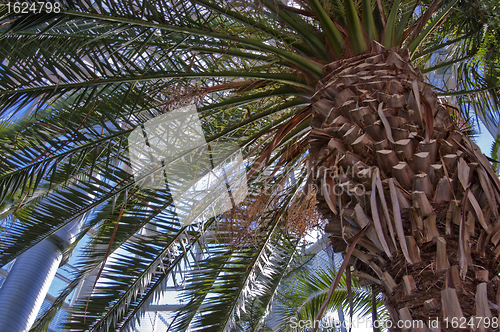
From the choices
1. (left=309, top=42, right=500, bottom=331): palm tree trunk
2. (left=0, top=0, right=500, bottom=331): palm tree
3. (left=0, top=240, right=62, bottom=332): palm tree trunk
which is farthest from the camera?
(left=0, top=240, right=62, bottom=332): palm tree trunk

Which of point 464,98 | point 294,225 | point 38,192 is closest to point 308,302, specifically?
point 294,225

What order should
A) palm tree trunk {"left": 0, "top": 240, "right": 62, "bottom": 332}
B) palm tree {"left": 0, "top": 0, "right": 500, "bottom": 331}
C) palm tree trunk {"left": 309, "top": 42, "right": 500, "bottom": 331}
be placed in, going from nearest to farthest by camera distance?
1. palm tree trunk {"left": 309, "top": 42, "right": 500, "bottom": 331}
2. palm tree {"left": 0, "top": 0, "right": 500, "bottom": 331}
3. palm tree trunk {"left": 0, "top": 240, "right": 62, "bottom": 332}

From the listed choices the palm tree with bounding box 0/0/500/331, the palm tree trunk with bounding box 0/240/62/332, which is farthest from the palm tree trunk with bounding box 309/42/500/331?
the palm tree trunk with bounding box 0/240/62/332

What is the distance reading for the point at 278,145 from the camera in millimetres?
3162

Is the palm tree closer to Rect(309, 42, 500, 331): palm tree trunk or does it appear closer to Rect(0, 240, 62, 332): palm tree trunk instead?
Rect(309, 42, 500, 331): palm tree trunk

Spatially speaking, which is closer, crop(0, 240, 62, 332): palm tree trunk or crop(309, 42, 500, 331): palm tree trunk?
crop(309, 42, 500, 331): palm tree trunk

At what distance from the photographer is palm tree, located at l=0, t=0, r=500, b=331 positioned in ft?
5.31

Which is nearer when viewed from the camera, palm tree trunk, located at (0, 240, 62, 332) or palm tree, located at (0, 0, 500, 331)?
palm tree, located at (0, 0, 500, 331)

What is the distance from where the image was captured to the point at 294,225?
11.7 ft

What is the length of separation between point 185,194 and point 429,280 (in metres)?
2.33

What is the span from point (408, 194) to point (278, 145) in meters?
1.56

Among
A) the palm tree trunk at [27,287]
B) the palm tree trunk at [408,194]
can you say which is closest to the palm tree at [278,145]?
the palm tree trunk at [408,194]

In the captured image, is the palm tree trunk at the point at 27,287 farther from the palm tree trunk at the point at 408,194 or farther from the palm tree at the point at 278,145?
the palm tree trunk at the point at 408,194

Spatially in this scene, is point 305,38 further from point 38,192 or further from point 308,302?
point 308,302
